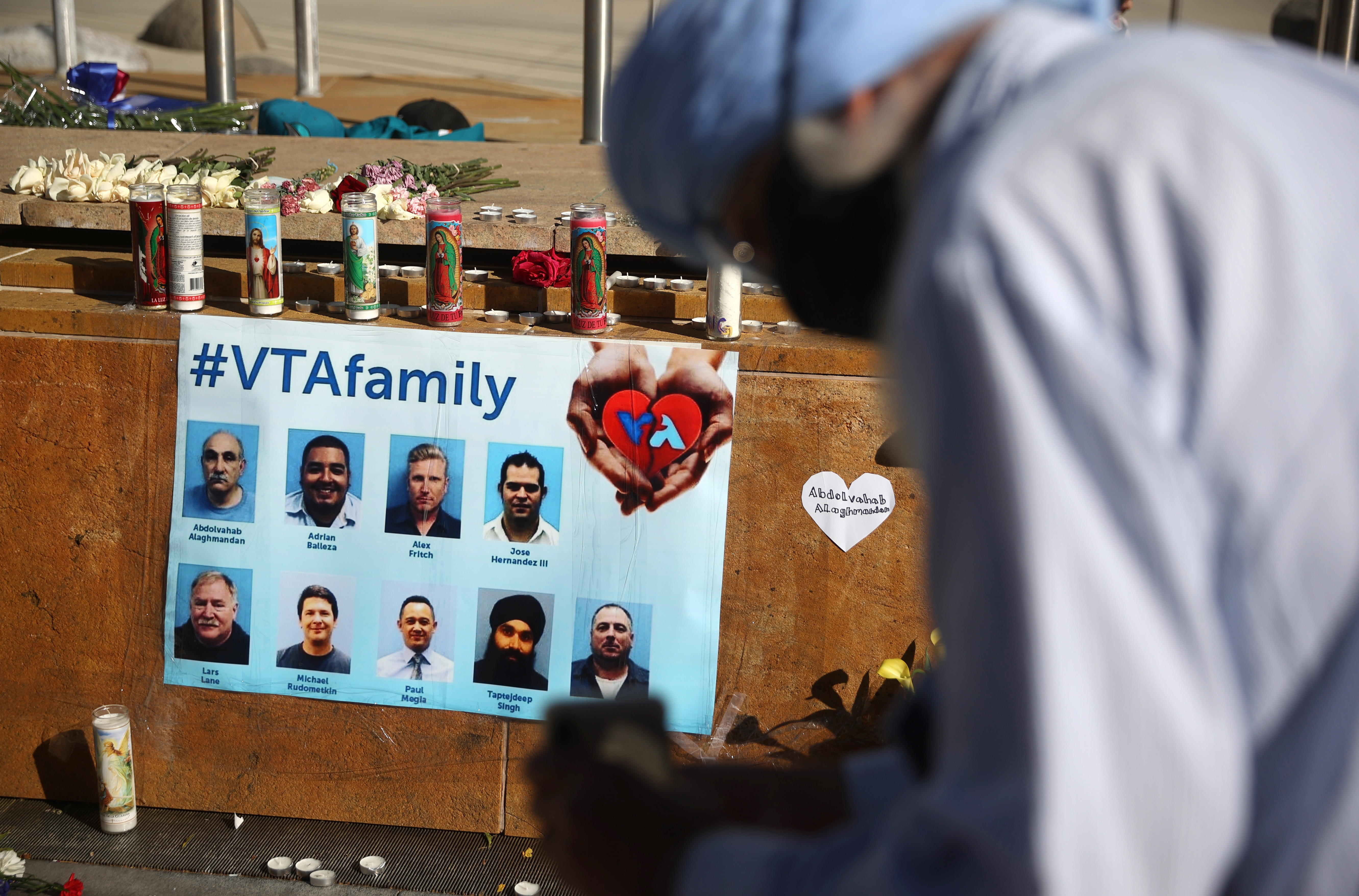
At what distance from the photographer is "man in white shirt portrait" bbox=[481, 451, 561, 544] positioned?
8.98ft

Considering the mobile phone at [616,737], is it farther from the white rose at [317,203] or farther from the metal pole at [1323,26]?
the metal pole at [1323,26]

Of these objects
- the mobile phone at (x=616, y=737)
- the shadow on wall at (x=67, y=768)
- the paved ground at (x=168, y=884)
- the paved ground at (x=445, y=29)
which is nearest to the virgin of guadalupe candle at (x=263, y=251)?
the shadow on wall at (x=67, y=768)

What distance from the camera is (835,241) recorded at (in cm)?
76

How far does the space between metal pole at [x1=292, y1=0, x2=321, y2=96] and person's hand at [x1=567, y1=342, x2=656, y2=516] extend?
187 inches

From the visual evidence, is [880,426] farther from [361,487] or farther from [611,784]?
[611,784]

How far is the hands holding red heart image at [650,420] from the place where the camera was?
2697 mm

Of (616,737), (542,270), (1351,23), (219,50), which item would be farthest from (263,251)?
(1351,23)

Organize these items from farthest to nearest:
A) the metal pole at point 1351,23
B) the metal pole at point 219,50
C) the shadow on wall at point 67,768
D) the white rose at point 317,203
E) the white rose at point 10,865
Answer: the metal pole at point 219,50
the metal pole at point 1351,23
the white rose at point 317,203
the shadow on wall at point 67,768
the white rose at point 10,865

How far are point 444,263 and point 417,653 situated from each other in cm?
92

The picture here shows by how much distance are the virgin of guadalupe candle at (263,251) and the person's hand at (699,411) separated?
0.94 metres

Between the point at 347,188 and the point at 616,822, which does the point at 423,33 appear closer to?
the point at 347,188

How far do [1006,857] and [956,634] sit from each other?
0.34ft

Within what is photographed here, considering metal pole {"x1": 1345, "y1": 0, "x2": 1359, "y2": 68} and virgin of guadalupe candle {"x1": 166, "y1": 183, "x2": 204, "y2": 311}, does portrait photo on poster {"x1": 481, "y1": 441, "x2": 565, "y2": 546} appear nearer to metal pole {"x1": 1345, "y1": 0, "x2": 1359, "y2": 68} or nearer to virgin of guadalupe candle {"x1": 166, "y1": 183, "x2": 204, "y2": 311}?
virgin of guadalupe candle {"x1": 166, "y1": 183, "x2": 204, "y2": 311}

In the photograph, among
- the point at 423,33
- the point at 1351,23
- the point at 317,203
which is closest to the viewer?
the point at 317,203
